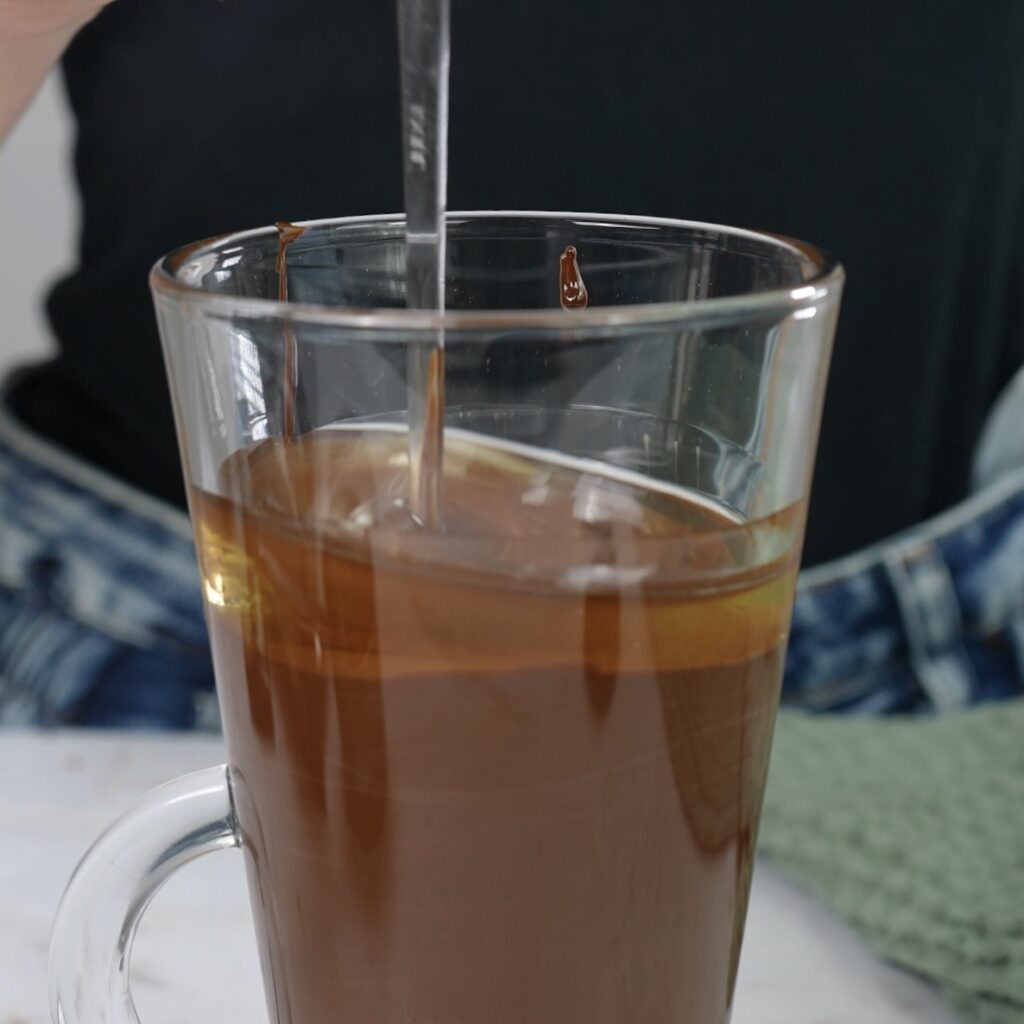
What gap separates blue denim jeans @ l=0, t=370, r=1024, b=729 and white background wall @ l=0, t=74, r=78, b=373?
542 mm

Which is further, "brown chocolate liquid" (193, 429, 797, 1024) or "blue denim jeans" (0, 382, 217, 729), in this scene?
"blue denim jeans" (0, 382, 217, 729)

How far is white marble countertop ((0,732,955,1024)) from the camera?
0.49 m

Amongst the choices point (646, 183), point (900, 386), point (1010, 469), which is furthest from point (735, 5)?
point (1010, 469)

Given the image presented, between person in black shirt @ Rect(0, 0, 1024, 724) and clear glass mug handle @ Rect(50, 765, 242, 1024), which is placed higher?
person in black shirt @ Rect(0, 0, 1024, 724)

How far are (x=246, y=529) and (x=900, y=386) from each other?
29.4 inches

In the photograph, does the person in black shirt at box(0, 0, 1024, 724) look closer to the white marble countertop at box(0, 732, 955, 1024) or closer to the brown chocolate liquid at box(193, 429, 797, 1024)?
the white marble countertop at box(0, 732, 955, 1024)

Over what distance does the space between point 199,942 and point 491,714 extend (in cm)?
27

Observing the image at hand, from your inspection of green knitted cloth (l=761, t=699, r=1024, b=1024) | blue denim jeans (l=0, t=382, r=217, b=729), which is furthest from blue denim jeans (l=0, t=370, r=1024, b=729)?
green knitted cloth (l=761, t=699, r=1024, b=1024)

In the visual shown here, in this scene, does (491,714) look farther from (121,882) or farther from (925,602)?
(925,602)

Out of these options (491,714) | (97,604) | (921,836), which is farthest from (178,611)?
(491,714)

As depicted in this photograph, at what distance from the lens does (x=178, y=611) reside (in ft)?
2.94

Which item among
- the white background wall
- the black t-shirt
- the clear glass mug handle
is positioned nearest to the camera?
the clear glass mug handle

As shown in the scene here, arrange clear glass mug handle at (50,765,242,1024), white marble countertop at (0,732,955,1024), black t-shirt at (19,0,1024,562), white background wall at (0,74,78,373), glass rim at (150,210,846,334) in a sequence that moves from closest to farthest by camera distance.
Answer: glass rim at (150,210,846,334)
clear glass mug handle at (50,765,242,1024)
white marble countertop at (0,732,955,1024)
black t-shirt at (19,0,1024,562)
white background wall at (0,74,78,373)

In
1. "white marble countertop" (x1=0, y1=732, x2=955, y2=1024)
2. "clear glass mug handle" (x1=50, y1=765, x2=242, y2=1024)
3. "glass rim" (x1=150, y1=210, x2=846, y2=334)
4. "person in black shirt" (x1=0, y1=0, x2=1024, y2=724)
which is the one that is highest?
"glass rim" (x1=150, y1=210, x2=846, y2=334)
